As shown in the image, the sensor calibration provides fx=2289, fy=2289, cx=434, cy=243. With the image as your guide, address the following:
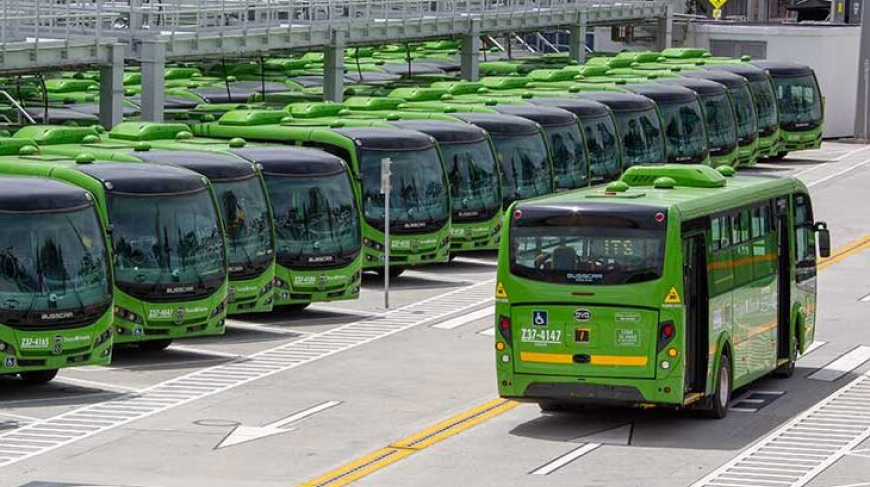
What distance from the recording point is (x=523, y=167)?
44.7m

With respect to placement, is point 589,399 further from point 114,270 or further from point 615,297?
point 114,270

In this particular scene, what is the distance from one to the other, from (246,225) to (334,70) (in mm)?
21703

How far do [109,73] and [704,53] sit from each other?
90.3ft

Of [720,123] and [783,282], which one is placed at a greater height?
[783,282]

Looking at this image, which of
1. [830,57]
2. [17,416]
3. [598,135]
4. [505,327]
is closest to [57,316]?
[17,416]

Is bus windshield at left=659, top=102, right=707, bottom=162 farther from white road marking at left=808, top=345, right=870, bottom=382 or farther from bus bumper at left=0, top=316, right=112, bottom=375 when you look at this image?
bus bumper at left=0, top=316, right=112, bottom=375

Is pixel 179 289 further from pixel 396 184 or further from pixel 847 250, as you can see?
pixel 847 250

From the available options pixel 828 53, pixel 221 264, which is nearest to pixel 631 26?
pixel 828 53

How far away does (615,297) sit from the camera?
82.7ft

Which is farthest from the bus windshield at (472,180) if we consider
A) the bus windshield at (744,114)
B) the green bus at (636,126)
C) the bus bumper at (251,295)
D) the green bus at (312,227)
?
the bus windshield at (744,114)

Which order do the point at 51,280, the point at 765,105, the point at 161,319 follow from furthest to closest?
the point at 765,105 → the point at 161,319 → the point at 51,280

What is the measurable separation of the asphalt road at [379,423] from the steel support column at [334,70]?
1981 cm

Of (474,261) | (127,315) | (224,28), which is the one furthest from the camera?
(224,28)

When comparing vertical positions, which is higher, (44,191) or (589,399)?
(44,191)
